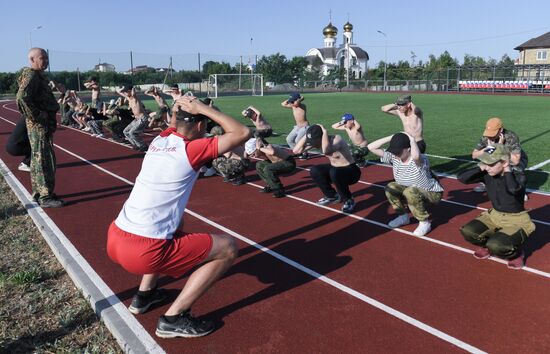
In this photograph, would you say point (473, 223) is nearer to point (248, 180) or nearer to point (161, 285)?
point (161, 285)

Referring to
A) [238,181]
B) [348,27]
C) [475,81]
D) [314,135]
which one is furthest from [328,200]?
[348,27]

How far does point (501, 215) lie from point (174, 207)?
3.58m

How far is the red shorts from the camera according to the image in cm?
321

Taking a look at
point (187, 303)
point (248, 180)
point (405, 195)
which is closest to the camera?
point (187, 303)

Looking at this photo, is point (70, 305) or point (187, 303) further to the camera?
point (70, 305)

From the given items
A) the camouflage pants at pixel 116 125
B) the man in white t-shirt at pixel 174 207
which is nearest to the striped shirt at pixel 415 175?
the man in white t-shirt at pixel 174 207

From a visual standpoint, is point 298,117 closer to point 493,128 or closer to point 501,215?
point 493,128

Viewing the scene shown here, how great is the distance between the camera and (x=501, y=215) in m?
4.91

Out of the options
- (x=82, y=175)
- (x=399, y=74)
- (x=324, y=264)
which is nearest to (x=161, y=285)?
(x=324, y=264)

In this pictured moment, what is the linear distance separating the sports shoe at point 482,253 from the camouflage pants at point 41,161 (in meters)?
6.15

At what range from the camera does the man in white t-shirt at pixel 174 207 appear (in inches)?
126

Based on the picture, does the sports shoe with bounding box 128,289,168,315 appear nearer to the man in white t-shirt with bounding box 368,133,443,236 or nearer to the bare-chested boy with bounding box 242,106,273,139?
the man in white t-shirt with bounding box 368,133,443,236

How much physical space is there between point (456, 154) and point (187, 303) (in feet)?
30.9

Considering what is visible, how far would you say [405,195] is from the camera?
5789 millimetres
